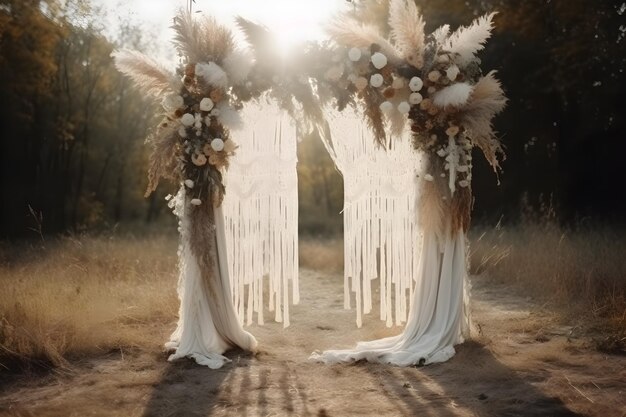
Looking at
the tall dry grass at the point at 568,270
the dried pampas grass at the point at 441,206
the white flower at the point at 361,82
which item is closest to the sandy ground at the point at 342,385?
the tall dry grass at the point at 568,270

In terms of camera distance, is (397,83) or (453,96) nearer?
(453,96)

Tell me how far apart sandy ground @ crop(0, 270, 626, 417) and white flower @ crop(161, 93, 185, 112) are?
2.10 meters

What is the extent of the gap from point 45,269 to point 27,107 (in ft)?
26.0

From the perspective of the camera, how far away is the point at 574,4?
12.8 metres

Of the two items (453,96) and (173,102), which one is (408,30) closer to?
(453,96)

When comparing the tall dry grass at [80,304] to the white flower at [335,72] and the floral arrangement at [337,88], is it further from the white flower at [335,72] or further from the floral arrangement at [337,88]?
the white flower at [335,72]

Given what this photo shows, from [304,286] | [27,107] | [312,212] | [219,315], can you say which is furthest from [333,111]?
[312,212]

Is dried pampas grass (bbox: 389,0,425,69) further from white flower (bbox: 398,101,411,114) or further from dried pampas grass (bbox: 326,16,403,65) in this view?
white flower (bbox: 398,101,411,114)

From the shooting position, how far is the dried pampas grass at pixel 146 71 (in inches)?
203

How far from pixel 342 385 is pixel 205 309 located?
4.66 feet

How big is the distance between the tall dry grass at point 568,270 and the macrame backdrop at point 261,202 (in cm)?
301

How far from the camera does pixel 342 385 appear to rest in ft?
14.5

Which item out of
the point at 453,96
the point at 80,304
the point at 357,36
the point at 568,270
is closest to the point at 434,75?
the point at 453,96

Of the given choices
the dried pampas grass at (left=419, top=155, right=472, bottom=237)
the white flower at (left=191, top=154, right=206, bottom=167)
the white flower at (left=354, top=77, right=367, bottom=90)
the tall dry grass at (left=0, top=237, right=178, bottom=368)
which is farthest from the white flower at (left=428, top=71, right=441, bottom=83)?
the tall dry grass at (left=0, top=237, right=178, bottom=368)
